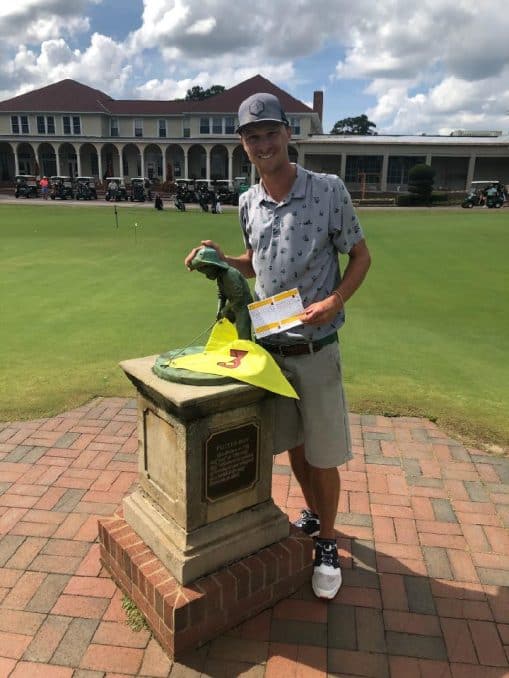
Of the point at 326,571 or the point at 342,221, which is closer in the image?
the point at 342,221

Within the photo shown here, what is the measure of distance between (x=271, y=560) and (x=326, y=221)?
159 cm

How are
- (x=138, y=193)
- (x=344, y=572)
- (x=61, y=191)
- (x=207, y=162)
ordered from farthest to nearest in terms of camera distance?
1. (x=207, y=162)
2. (x=61, y=191)
3. (x=138, y=193)
4. (x=344, y=572)

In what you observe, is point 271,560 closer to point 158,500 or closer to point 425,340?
point 158,500

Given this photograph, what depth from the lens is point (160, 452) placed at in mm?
2490

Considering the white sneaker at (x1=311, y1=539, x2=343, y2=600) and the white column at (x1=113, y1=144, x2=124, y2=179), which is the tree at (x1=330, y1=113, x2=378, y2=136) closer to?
the white column at (x1=113, y1=144, x2=124, y2=179)

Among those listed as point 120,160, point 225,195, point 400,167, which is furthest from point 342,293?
point 120,160

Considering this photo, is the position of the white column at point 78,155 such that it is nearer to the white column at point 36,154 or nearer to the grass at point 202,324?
the white column at point 36,154

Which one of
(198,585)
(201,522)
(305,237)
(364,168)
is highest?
(364,168)

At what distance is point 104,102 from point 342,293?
5566 centimetres

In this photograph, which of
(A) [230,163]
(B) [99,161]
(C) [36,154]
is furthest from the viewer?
(C) [36,154]

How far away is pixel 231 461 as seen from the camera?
8.00ft

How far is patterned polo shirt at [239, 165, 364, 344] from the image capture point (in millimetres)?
2342

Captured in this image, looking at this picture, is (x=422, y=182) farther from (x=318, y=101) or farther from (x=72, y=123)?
(x=72, y=123)

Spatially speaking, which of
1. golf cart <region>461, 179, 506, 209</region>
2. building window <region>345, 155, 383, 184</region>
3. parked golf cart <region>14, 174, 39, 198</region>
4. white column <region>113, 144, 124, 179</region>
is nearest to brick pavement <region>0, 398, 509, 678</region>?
golf cart <region>461, 179, 506, 209</region>
